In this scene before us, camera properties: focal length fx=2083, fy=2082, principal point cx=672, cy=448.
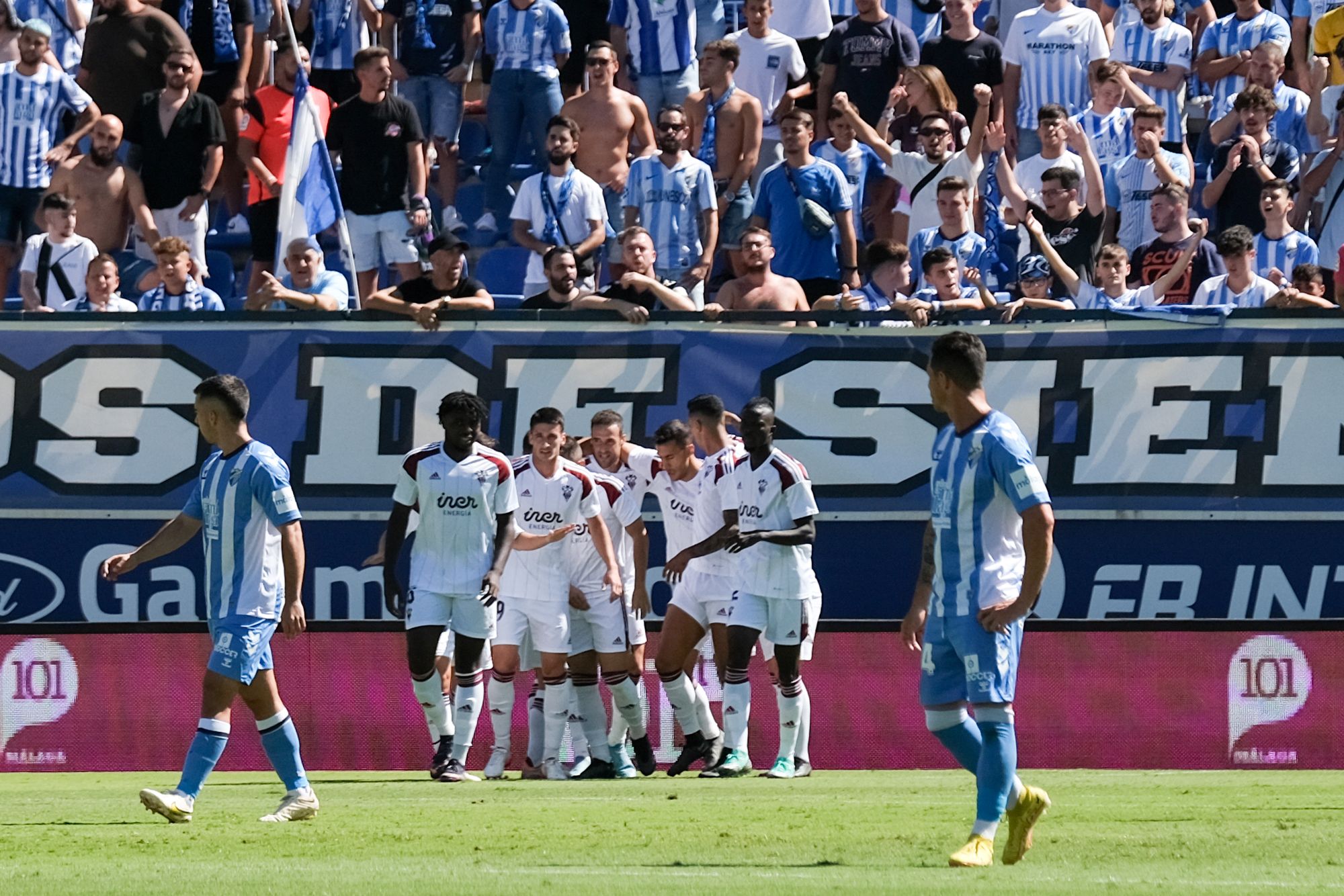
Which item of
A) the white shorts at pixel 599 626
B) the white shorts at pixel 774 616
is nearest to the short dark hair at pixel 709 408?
the white shorts at pixel 774 616

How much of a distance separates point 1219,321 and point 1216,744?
259 cm

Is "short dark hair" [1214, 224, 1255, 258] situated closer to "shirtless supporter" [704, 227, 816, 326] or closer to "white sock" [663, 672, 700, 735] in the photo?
"shirtless supporter" [704, 227, 816, 326]

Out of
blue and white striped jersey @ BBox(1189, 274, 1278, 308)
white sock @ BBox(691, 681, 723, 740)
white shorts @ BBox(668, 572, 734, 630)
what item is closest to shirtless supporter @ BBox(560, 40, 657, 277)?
white shorts @ BBox(668, 572, 734, 630)

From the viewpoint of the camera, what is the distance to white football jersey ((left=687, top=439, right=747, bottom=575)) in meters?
12.5

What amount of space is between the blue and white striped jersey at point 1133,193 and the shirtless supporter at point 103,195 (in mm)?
7279

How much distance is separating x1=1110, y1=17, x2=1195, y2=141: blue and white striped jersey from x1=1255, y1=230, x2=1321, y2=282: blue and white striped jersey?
2564 mm

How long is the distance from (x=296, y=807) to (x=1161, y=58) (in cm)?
1080

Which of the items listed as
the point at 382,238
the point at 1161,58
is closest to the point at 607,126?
the point at 382,238

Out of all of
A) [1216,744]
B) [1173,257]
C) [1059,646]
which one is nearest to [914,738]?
[1059,646]

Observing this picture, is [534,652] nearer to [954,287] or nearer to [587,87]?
[954,287]

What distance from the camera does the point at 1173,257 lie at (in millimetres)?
14422

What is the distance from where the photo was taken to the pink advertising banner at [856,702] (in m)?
12.6

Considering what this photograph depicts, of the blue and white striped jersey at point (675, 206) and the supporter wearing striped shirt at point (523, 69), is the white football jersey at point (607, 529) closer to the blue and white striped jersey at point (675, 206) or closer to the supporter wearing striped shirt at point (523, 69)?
the blue and white striped jersey at point (675, 206)

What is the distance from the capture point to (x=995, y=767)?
7.65 metres
